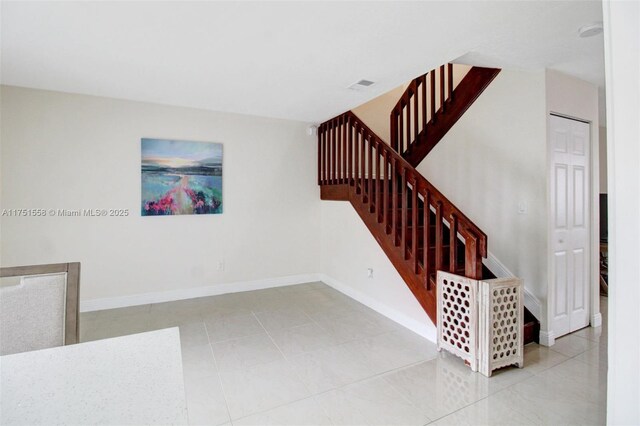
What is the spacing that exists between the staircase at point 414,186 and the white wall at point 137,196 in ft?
2.35

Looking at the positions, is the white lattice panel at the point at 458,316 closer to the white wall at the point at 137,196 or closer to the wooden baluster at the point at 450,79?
the wooden baluster at the point at 450,79

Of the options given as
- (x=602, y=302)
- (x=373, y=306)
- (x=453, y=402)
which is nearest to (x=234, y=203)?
(x=373, y=306)

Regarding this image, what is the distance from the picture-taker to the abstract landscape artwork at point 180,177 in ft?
13.2

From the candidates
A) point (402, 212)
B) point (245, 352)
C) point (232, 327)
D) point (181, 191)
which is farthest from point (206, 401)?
point (181, 191)

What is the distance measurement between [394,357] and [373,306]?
120cm

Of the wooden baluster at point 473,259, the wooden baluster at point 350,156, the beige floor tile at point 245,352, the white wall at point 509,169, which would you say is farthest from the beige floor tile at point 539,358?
the wooden baluster at point 350,156

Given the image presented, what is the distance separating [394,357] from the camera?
268 cm

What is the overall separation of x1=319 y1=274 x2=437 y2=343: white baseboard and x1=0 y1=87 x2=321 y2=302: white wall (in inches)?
28.8

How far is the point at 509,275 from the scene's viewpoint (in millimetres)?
3137

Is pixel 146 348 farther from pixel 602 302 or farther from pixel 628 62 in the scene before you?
pixel 602 302

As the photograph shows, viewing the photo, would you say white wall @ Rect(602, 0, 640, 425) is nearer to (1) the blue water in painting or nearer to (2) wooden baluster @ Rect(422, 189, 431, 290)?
(2) wooden baluster @ Rect(422, 189, 431, 290)

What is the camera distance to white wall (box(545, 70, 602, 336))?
9.48ft

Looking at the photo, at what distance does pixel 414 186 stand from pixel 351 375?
1.76 meters

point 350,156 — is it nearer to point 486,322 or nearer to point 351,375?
point 486,322
